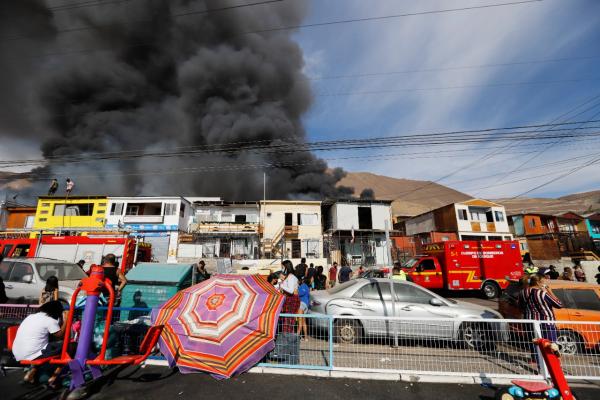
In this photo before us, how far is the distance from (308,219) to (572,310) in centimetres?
2648

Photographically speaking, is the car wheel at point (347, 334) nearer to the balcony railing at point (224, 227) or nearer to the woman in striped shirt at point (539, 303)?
the woman in striped shirt at point (539, 303)

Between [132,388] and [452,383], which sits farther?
[452,383]

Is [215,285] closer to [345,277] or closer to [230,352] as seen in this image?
[230,352]

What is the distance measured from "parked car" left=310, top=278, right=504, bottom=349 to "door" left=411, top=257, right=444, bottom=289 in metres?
7.40

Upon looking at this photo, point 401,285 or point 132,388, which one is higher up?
point 401,285

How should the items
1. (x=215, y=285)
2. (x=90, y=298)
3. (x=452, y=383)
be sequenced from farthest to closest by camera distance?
(x=215, y=285), (x=452, y=383), (x=90, y=298)

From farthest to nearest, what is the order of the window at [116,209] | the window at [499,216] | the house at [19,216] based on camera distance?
the house at [19,216]
the window at [499,216]
the window at [116,209]

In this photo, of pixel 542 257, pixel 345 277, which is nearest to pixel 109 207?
pixel 345 277

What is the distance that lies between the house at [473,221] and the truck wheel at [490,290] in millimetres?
17184

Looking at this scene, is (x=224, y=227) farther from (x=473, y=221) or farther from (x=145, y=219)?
(x=473, y=221)

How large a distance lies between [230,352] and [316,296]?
9.94 feet

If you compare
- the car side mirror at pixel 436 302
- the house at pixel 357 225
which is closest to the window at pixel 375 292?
the car side mirror at pixel 436 302

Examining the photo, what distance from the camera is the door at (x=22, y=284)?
7.57 metres

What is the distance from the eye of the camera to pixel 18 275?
25.6 feet
